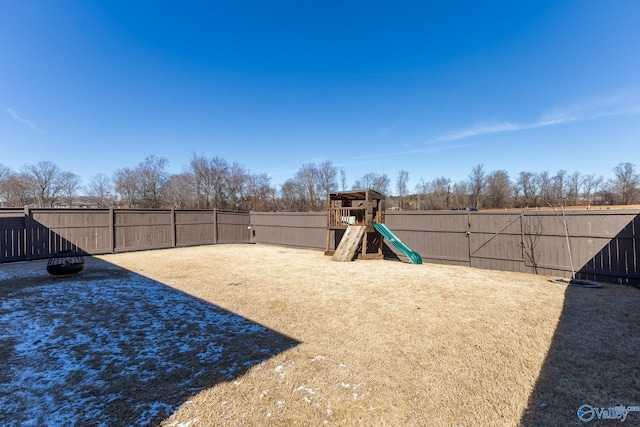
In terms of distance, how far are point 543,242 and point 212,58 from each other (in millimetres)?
15008

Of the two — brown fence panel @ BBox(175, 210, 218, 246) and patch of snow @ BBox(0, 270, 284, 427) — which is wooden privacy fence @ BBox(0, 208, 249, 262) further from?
patch of snow @ BBox(0, 270, 284, 427)

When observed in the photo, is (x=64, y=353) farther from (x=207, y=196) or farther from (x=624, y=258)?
(x=207, y=196)

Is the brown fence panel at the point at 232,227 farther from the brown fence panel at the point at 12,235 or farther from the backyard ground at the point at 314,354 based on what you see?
the backyard ground at the point at 314,354

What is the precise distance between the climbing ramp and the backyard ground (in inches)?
144

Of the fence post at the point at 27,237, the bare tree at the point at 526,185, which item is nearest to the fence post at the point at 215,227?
the fence post at the point at 27,237

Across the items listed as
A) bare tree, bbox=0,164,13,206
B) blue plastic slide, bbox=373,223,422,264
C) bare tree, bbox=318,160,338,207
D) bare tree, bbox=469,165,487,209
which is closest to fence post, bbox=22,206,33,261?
blue plastic slide, bbox=373,223,422,264

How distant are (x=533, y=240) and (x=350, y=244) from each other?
527 centimetres

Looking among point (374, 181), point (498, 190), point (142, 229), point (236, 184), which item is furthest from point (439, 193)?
point (142, 229)

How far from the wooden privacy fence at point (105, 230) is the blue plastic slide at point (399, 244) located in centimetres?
884

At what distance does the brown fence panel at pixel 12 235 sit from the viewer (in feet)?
28.7

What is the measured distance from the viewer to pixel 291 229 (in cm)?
1391

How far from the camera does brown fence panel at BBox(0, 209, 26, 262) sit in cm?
874

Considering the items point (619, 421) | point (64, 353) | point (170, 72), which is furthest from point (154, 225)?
point (619, 421)

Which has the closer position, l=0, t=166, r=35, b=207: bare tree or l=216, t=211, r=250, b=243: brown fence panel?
l=216, t=211, r=250, b=243: brown fence panel
